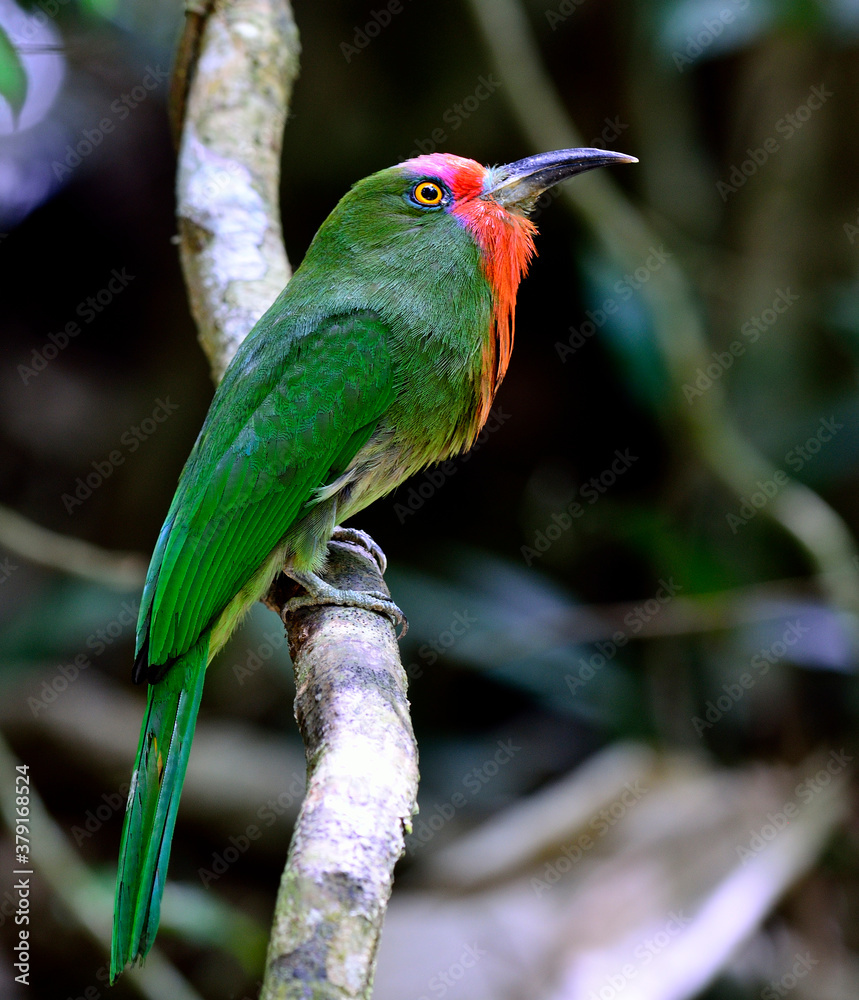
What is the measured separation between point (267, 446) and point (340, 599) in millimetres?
385

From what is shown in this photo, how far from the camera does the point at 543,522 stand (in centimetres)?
449

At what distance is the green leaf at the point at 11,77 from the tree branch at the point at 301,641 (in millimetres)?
397

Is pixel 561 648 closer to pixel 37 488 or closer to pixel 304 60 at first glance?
pixel 37 488

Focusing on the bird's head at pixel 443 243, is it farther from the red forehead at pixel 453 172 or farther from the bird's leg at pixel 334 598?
the bird's leg at pixel 334 598

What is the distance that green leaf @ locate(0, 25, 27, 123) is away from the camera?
2123mm

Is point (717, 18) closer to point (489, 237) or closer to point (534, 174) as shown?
point (534, 174)

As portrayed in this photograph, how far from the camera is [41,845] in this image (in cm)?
284

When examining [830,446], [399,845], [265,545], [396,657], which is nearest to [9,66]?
[265,545]

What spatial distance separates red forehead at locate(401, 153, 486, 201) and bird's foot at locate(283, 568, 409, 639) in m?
0.96

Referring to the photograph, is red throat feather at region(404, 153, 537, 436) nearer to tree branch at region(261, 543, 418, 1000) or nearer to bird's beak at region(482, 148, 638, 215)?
bird's beak at region(482, 148, 638, 215)

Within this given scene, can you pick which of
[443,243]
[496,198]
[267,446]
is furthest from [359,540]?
[496,198]

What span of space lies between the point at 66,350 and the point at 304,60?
1.79 m

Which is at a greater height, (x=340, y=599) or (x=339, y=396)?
(x=339, y=396)

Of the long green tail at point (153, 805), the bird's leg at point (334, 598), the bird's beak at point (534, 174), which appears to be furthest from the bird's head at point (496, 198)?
the long green tail at point (153, 805)
